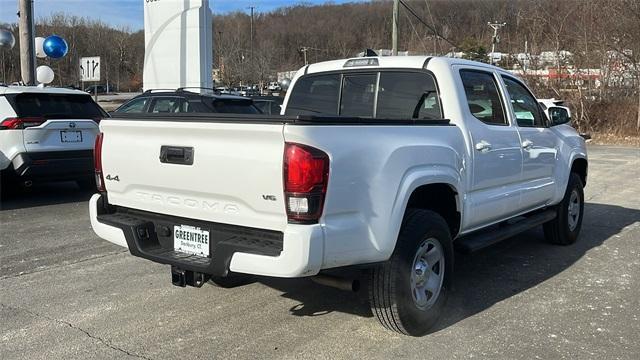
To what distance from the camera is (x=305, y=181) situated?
126 inches

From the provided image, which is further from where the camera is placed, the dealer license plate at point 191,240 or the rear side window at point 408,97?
the rear side window at point 408,97

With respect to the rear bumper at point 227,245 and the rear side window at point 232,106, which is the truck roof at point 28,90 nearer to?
the rear side window at point 232,106

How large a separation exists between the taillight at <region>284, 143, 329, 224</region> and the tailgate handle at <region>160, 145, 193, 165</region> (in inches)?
29.9

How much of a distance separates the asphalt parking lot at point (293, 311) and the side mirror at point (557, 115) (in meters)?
1.40

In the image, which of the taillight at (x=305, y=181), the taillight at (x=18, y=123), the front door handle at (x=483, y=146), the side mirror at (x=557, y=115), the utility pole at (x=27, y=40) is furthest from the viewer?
the utility pole at (x=27, y=40)

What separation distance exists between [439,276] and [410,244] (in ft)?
2.04

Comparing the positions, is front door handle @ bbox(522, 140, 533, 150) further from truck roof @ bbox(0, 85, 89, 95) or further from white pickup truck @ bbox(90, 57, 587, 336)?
truck roof @ bbox(0, 85, 89, 95)

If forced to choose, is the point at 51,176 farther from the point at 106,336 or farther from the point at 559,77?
the point at 559,77

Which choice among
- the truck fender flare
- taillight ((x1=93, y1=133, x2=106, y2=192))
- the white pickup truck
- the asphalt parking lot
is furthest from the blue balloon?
the truck fender flare

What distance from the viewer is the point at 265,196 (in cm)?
334

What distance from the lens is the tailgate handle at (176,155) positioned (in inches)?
144

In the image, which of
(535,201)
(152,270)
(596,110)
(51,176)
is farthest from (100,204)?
(596,110)

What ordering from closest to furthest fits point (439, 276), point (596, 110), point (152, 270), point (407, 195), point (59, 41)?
point (407, 195) < point (439, 276) < point (152, 270) < point (59, 41) < point (596, 110)

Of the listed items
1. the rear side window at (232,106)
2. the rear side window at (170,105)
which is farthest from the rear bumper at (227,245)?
the rear side window at (170,105)
